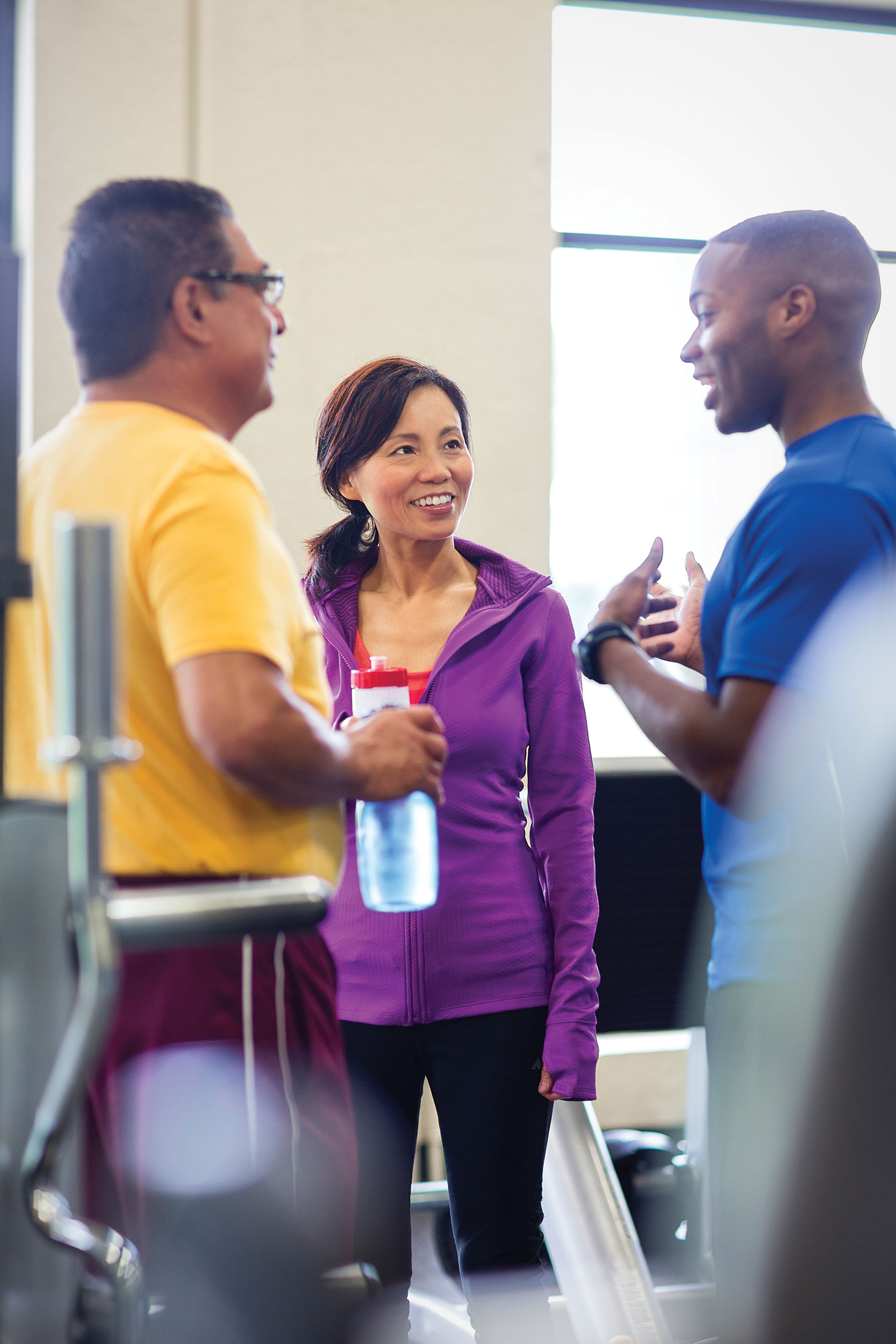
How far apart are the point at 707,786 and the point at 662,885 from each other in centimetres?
170

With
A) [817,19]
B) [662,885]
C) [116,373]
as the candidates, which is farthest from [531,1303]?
[817,19]

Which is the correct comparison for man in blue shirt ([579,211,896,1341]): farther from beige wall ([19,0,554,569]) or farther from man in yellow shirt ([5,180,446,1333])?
beige wall ([19,0,554,569])

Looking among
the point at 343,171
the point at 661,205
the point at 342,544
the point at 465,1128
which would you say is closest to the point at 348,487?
the point at 342,544

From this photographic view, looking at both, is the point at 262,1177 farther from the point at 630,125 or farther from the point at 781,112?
the point at 781,112

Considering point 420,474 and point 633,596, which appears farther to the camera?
point 420,474

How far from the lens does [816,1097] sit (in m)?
1.02

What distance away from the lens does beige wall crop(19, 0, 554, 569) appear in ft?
9.01

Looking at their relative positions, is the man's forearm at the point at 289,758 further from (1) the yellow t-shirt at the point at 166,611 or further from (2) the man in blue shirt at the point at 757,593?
(2) the man in blue shirt at the point at 757,593

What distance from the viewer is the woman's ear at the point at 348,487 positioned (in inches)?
67.0

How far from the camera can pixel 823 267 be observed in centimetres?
121

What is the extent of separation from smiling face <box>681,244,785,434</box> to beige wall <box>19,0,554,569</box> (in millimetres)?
1742

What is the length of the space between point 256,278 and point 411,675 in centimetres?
64

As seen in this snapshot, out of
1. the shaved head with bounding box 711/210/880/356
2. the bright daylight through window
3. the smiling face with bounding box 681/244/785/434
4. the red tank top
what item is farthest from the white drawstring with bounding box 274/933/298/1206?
the bright daylight through window

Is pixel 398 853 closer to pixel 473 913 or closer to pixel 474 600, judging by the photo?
pixel 473 913
